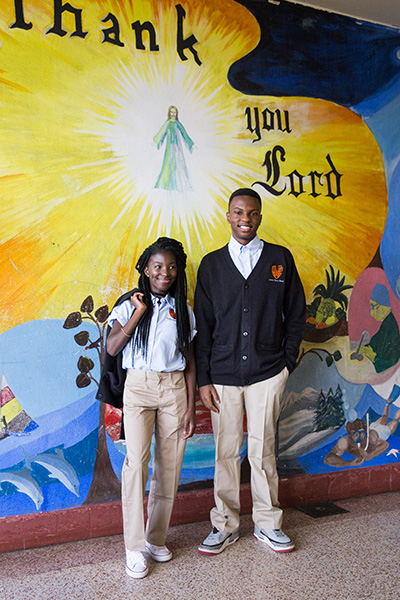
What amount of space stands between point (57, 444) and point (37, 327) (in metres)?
0.60

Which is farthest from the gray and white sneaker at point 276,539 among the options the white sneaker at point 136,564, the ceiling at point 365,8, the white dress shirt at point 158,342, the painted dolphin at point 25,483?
the ceiling at point 365,8

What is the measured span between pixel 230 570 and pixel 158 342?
108cm

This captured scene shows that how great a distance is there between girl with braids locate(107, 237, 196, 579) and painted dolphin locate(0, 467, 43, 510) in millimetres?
532

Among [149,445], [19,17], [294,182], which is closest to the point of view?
[149,445]

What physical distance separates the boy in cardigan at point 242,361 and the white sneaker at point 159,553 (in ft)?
0.76

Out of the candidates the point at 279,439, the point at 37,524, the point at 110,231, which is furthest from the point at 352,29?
the point at 37,524

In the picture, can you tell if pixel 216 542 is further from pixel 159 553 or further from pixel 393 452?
pixel 393 452

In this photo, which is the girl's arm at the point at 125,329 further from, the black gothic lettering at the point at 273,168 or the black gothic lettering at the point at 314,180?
the black gothic lettering at the point at 314,180

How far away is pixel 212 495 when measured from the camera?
3.08 meters

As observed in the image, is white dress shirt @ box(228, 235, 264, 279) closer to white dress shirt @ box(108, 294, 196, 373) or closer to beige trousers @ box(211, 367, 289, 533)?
white dress shirt @ box(108, 294, 196, 373)

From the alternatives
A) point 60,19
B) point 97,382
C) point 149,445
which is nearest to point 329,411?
point 149,445

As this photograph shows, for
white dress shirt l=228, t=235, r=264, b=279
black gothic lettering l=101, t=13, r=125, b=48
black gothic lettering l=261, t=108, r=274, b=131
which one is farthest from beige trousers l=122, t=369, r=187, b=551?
black gothic lettering l=101, t=13, r=125, b=48

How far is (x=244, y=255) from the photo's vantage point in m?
2.84

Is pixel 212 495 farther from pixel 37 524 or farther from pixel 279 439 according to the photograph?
pixel 37 524
